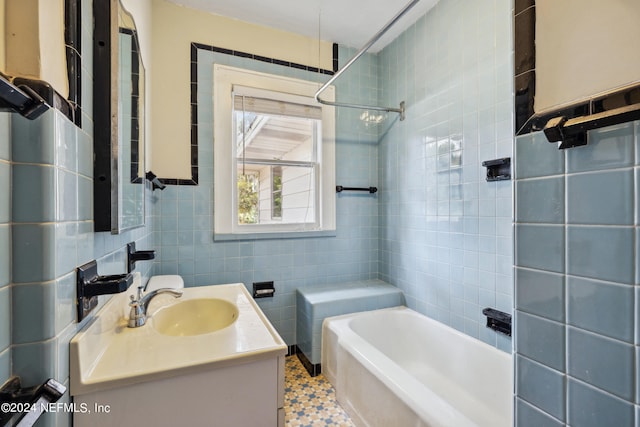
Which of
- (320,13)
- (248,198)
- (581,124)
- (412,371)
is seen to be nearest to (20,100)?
(581,124)

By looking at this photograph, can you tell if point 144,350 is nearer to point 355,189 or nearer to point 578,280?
point 578,280

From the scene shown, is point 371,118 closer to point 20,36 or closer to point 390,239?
point 390,239

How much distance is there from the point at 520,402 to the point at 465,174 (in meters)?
1.38

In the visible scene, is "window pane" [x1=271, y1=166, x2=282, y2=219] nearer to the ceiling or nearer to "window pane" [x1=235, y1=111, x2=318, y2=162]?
"window pane" [x1=235, y1=111, x2=318, y2=162]

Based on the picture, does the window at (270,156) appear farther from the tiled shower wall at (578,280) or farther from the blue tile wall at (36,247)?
the tiled shower wall at (578,280)

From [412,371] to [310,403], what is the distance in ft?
2.40

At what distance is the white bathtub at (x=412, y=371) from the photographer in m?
1.20

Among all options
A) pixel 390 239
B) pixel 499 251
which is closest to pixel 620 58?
pixel 499 251

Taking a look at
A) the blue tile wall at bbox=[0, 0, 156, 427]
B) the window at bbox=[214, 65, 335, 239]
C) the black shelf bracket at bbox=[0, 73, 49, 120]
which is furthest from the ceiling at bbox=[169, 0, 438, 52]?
the black shelf bracket at bbox=[0, 73, 49, 120]

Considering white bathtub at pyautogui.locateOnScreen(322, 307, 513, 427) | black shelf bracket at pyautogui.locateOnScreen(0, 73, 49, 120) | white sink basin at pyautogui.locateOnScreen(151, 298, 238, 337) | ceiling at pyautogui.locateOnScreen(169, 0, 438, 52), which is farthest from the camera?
ceiling at pyautogui.locateOnScreen(169, 0, 438, 52)

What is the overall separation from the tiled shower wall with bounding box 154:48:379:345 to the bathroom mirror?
0.80 m

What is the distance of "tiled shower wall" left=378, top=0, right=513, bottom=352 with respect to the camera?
1.57m

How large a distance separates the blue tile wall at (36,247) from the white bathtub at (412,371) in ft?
3.86

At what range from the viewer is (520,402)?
0.66 metres
